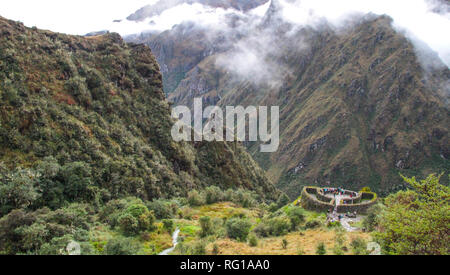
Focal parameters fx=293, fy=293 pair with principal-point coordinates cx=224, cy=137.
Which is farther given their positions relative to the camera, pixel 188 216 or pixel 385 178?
pixel 385 178

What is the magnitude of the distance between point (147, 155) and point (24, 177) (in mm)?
28243

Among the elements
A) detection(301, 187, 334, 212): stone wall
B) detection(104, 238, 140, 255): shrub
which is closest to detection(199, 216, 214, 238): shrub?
detection(104, 238, 140, 255): shrub

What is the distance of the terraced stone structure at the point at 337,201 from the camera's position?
38875 mm

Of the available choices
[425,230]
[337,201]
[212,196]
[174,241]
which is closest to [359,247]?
[425,230]

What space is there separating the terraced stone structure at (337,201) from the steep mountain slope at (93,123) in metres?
26.5

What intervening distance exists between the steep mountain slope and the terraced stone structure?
86.9 ft

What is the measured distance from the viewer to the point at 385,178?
188 metres

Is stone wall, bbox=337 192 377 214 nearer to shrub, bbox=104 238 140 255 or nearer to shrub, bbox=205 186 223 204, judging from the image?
shrub, bbox=205 186 223 204

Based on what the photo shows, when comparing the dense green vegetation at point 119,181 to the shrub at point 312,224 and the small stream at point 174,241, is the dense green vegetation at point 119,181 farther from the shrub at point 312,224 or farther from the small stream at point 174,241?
the small stream at point 174,241

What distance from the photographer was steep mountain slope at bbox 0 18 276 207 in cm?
3900

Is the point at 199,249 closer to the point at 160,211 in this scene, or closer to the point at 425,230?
the point at 425,230
